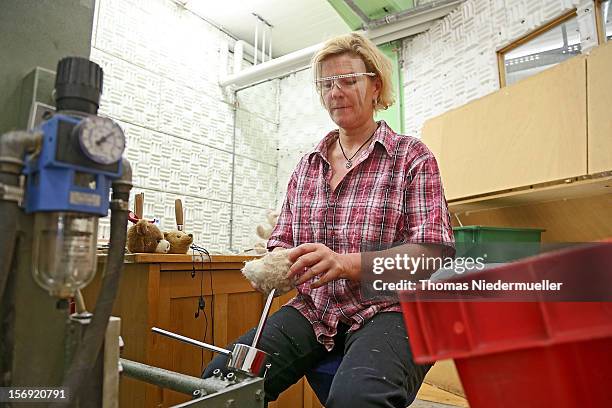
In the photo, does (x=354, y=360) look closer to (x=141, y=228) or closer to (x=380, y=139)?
(x=380, y=139)

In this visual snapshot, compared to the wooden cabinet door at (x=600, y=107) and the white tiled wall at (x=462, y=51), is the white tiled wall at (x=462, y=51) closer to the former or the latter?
the white tiled wall at (x=462, y=51)

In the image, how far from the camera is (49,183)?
478 millimetres

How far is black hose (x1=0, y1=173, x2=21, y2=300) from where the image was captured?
46cm

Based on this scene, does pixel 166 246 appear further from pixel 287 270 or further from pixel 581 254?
pixel 581 254

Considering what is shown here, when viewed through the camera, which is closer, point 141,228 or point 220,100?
point 141,228

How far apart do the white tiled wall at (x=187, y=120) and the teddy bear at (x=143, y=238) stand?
172cm

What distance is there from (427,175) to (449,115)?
183 centimetres

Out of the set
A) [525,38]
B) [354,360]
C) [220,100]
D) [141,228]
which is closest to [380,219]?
[354,360]

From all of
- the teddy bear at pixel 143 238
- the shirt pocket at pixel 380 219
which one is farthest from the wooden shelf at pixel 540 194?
the teddy bear at pixel 143 238

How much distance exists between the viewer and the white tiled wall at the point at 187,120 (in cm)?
352

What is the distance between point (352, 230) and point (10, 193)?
87 cm

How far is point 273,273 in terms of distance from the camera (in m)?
1.00

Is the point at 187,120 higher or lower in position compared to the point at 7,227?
higher

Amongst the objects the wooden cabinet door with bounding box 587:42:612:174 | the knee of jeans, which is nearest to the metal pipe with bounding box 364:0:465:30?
the wooden cabinet door with bounding box 587:42:612:174
